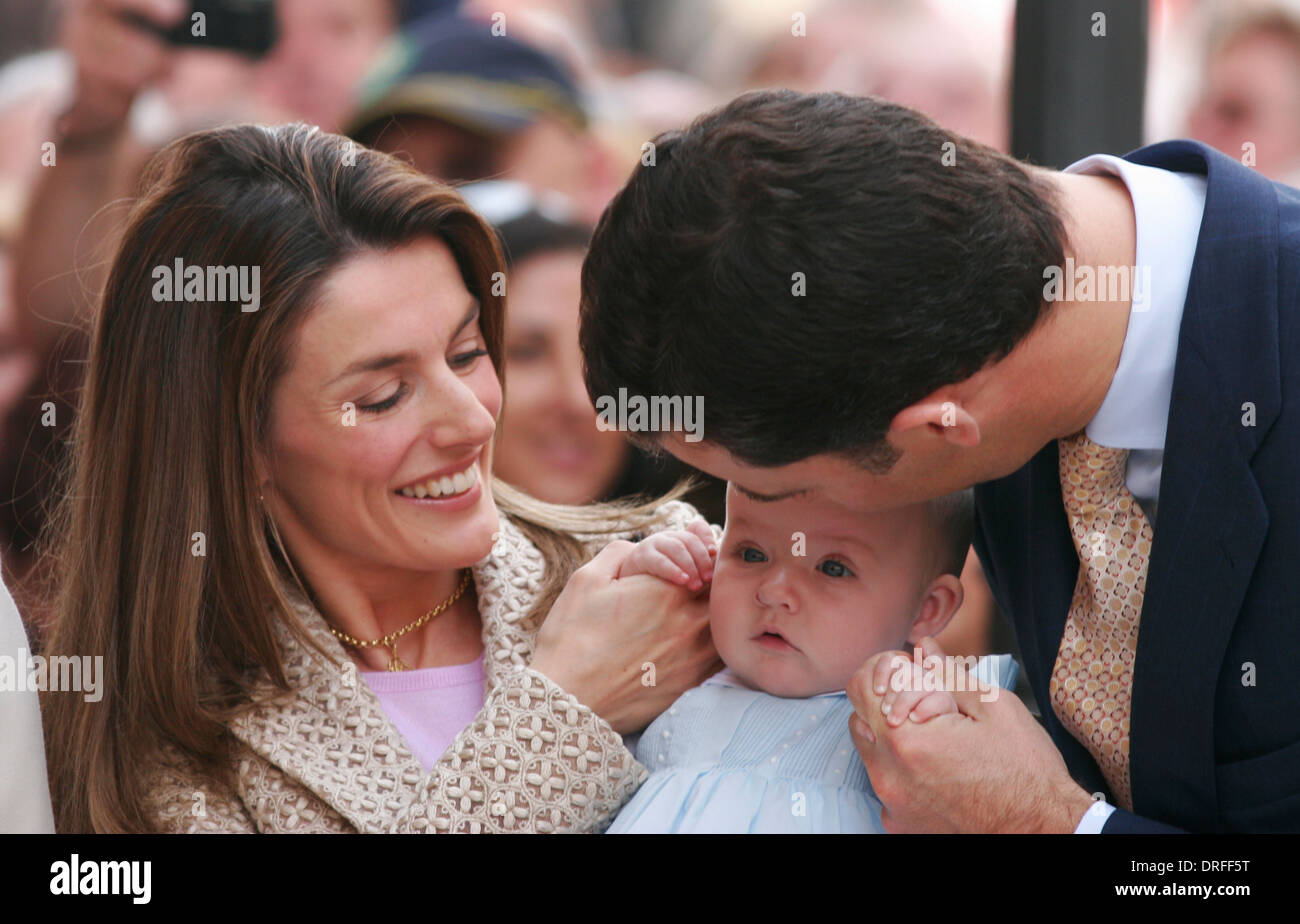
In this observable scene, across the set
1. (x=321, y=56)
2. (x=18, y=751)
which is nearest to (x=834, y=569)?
(x=18, y=751)

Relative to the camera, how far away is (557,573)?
2193 mm

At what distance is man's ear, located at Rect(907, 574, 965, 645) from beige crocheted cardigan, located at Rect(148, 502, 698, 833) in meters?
0.45

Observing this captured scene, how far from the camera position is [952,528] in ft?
6.48

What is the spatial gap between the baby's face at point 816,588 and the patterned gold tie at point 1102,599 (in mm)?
251

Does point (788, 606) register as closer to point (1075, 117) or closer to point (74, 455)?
point (74, 455)

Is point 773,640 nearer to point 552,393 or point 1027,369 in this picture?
point 1027,369

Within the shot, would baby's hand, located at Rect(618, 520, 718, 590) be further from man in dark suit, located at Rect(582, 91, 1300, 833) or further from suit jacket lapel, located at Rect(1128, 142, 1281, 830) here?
suit jacket lapel, located at Rect(1128, 142, 1281, 830)

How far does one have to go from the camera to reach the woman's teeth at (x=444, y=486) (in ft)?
6.45

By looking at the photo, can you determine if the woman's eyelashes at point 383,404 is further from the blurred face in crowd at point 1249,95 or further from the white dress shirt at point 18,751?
the blurred face in crowd at point 1249,95

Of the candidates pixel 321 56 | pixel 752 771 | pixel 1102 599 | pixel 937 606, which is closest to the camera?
pixel 1102 599

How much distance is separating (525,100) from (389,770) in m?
2.19

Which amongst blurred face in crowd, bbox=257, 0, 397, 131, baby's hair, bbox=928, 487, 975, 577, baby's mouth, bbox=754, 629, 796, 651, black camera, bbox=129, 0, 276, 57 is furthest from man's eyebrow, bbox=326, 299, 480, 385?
black camera, bbox=129, 0, 276, 57

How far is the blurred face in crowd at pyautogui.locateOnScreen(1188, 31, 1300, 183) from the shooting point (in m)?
3.70

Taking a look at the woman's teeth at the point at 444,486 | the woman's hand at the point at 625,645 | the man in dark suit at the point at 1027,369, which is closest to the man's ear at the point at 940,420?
the man in dark suit at the point at 1027,369
